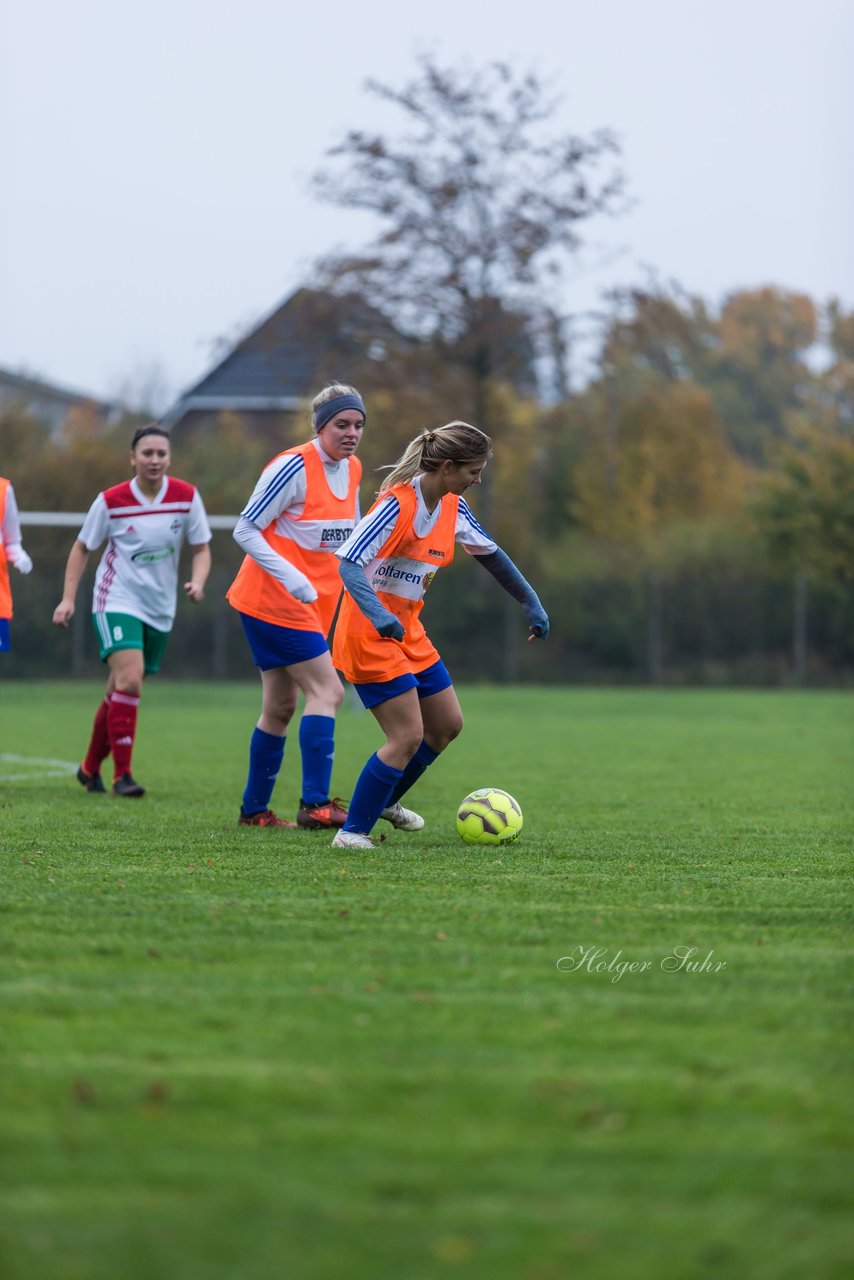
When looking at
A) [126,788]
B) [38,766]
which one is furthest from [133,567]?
[38,766]

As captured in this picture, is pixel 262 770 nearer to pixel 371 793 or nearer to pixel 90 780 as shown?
pixel 371 793

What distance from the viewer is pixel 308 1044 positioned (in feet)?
10.1

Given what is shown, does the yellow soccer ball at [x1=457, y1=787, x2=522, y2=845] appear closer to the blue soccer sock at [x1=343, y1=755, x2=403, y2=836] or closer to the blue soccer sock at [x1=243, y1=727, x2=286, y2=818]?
the blue soccer sock at [x1=343, y1=755, x2=403, y2=836]

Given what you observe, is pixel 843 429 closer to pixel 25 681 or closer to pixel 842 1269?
pixel 25 681

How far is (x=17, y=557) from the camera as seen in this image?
845 cm

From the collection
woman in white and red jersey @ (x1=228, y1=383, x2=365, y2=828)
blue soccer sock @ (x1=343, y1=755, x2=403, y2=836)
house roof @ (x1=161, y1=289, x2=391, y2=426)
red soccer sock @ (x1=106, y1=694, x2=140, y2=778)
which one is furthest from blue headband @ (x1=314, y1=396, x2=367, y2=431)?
house roof @ (x1=161, y1=289, x2=391, y2=426)

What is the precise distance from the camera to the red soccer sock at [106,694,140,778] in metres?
8.25

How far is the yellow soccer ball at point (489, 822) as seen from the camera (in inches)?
250

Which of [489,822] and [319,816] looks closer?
[489,822]

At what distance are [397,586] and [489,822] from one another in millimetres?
1069

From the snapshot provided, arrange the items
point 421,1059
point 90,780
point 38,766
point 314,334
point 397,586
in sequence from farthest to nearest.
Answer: point 314,334 → point 38,766 → point 90,780 → point 397,586 → point 421,1059

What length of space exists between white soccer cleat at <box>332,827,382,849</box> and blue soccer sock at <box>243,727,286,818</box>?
0.93m

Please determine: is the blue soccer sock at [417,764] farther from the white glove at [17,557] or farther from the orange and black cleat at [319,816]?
the white glove at [17,557]

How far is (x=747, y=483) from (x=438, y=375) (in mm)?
13288
